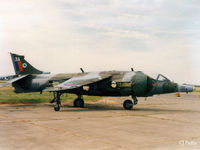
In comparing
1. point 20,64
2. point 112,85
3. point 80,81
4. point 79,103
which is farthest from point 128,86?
point 20,64

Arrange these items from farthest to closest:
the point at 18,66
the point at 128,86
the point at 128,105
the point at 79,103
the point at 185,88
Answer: the point at 18,66, the point at 79,103, the point at 128,105, the point at 128,86, the point at 185,88

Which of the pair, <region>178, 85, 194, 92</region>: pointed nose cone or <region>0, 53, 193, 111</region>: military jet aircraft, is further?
<region>0, 53, 193, 111</region>: military jet aircraft

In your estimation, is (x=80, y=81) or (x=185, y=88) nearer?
(x=185, y=88)

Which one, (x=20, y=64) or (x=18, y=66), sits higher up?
(x=20, y=64)

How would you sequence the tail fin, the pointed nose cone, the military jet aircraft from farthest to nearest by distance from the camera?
the tail fin, the military jet aircraft, the pointed nose cone

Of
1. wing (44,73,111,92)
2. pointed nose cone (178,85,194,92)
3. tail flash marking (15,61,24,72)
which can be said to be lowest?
pointed nose cone (178,85,194,92)

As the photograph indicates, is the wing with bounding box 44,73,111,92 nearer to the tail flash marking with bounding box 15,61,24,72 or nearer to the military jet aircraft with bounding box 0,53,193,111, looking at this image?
the military jet aircraft with bounding box 0,53,193,111

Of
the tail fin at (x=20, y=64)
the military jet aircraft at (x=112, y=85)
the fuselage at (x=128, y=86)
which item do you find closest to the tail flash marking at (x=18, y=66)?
the tail fin at (x=20, y=64)

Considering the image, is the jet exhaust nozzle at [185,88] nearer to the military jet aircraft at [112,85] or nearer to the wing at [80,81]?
the military jet aircraft at [112,85]

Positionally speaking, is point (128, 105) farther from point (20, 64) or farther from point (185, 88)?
point (20, 64)

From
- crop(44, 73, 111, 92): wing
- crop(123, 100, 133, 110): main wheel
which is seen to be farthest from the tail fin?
crop(123, 100, 133, 110): main wheel

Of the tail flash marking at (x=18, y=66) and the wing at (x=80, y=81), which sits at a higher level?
the tail flash marking at (x=18, y=66)

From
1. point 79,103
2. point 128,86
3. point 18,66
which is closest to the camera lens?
point 128,86

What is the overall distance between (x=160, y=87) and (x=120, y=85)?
8.93 ft
